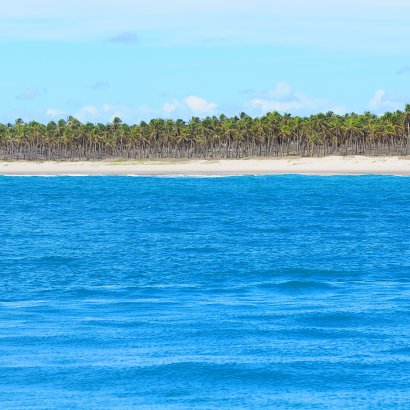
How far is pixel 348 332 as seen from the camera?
26078 mm

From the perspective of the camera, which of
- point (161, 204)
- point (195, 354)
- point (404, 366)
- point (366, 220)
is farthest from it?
point (161, 204)

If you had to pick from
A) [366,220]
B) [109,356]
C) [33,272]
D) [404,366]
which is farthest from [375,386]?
[366,220]

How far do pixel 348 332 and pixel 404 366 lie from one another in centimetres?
441

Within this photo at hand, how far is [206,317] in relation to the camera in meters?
28.5

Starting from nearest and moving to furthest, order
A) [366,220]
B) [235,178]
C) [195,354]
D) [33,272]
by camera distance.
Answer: [195,354], [33,272], [366,220], [235,178]

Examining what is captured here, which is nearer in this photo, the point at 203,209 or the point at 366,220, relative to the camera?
the point at 366,220

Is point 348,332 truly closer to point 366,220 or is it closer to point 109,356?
point 109,356

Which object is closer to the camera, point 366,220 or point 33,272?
point 33,272

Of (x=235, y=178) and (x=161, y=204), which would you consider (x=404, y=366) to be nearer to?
(x=161, y=204)

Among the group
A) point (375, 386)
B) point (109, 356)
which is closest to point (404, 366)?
point (375, 386)

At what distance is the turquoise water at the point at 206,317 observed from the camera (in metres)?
20.0

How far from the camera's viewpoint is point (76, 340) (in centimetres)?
2464

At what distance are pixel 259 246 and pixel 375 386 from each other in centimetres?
3759

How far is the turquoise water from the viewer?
65.7 feet
